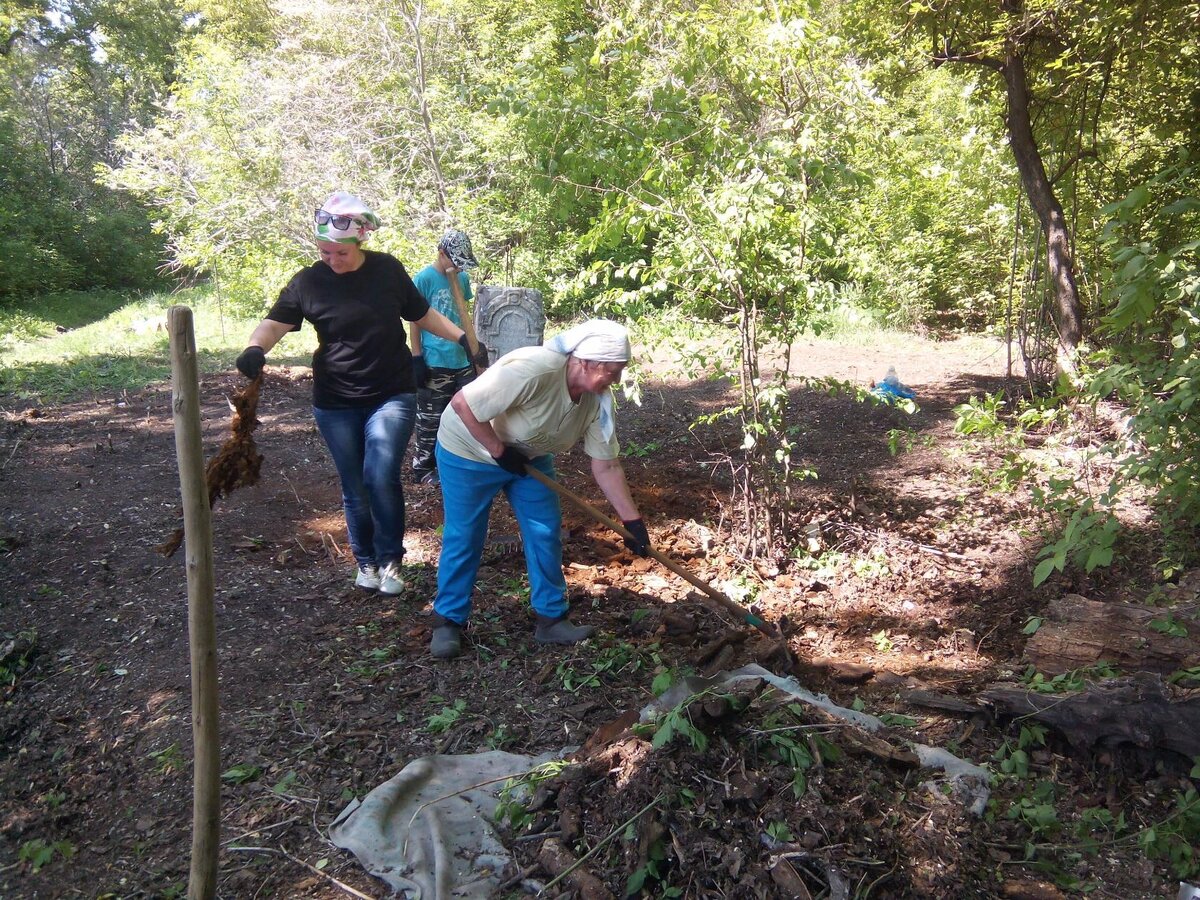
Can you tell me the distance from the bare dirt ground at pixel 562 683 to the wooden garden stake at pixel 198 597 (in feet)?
1.94

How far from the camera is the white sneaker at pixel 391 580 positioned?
4.44m

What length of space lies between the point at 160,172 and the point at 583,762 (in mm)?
15066

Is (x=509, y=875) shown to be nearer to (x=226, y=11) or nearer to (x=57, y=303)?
(x=57, y=303)

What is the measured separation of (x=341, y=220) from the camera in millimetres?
3756

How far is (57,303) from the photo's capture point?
1998cm

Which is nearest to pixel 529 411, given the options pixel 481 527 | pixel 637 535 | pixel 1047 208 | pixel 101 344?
pixel 481 527

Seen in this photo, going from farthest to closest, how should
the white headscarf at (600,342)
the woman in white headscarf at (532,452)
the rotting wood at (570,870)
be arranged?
the woman in white headscarf at (532,452)
the white headscarf at (600,342)
the rotting wood at (570,870)

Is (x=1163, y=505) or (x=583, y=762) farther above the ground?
(x=1163, y=505)

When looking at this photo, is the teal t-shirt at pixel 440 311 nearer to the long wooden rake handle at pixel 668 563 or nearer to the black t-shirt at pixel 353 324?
the black t-shirt at pixel 353 324

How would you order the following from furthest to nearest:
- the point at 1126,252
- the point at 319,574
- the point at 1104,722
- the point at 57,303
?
the point at 57,303 → the point at 319,574 → the point at 1104,722 → the point at 1126,252

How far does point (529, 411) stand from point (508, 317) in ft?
12.7

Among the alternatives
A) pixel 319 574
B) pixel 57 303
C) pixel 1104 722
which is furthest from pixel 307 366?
pixel 57 303

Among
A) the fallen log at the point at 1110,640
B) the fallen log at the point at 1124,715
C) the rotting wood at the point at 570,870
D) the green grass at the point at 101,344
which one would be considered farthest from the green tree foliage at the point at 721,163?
the green grass at the point at 101,344

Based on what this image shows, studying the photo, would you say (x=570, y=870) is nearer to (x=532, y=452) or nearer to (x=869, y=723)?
(x=869, y=723)
